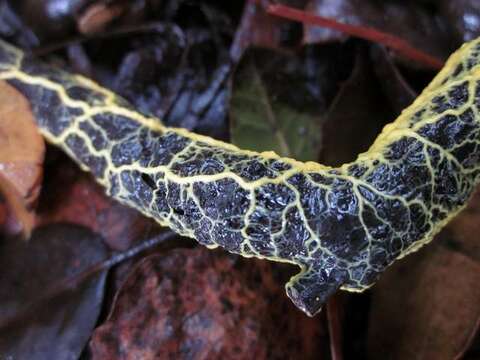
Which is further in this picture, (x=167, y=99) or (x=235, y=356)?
(x=167, y=99)

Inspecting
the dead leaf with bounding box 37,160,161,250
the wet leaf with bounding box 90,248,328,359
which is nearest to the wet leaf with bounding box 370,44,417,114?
the wet leaf with bounding box 90,248,328,359

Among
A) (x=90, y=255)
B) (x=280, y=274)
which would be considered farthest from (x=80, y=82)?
(x=280, y=274)

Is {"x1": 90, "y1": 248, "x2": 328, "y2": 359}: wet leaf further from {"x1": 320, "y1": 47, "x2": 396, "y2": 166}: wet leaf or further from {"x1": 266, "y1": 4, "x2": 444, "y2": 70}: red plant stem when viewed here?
{"x1": 266, "y1": 4, "x2": 444, "y2": 70}: red plant stem

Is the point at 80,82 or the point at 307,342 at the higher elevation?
the point at 80,82

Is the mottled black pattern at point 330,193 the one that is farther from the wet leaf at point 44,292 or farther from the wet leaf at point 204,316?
the wet leaf at point 44,292

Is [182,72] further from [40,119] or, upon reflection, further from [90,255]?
[90,255]
